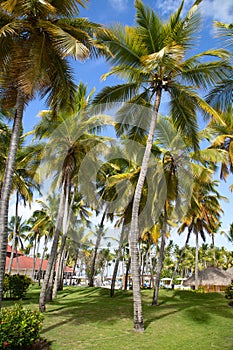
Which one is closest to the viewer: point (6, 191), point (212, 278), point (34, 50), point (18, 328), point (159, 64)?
point (18, 328)

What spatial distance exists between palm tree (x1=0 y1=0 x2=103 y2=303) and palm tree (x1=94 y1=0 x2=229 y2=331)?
1.74 metres

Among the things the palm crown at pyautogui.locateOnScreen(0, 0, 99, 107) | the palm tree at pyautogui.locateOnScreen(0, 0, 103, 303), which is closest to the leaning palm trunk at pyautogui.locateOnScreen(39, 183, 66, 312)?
the palm tree at pyautogui.locateOnScreen(0, 0, 103, 303)

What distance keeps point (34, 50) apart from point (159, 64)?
4226 millimetres

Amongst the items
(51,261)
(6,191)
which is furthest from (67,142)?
(6,191)

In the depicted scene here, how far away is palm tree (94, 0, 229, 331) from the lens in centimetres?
1106

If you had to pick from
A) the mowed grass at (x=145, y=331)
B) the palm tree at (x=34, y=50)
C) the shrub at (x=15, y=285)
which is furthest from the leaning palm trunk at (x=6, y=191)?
the shrub at (x=15, y=285)

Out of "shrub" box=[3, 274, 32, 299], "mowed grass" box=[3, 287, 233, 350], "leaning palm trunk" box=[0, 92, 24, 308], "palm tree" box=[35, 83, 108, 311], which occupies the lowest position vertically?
"mowed grass" box=[3, 287, 233, 350]

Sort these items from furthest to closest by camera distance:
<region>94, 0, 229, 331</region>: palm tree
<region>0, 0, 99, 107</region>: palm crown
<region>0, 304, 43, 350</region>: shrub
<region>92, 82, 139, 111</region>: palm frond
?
<region>92, 82, 139, 111</region>: palm frond
<region>94, 0, 229, 331</region>: palm tree
<region>0, 0, 99, 107</region>: palm crown
<region>0, 304, 43, 350</region>: shrub

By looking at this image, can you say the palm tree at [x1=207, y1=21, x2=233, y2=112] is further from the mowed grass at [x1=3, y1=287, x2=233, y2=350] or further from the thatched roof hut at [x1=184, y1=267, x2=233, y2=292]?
the thatched roof hut at [x1=184, y1=267, x2=233, y2=292]

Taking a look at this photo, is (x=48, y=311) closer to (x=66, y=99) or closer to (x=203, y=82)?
(x=66, y=99)

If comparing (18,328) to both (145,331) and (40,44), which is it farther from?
(40,44)

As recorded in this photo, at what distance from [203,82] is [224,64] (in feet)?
3.46

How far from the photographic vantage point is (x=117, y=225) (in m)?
29.5

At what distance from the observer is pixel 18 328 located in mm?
6598
